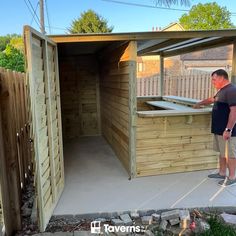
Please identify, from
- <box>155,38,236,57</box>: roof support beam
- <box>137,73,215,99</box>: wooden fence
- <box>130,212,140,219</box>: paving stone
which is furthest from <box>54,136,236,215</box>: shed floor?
<box>137,73,215,99</box>: wooden fence

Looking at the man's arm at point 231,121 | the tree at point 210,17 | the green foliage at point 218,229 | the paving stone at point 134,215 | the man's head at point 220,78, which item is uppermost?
the tree at point 210,17

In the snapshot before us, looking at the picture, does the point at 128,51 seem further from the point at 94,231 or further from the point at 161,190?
the point at 94,231

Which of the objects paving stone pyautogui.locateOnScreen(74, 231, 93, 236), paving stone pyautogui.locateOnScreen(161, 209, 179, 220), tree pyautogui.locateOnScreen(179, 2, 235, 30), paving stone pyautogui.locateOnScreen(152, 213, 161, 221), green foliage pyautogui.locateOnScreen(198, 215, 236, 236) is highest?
tree pyautogui.locateOnScreen(179, 2, 235, 30)

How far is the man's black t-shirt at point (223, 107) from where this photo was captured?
123 inches

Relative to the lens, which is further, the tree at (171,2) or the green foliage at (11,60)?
the green foliage at (11,60)

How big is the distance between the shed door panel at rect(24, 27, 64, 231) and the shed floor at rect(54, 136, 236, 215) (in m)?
A: 0.29

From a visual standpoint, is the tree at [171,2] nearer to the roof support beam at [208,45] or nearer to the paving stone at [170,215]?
the paving stone at [170,215]

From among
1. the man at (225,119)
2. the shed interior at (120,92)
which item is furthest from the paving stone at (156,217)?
the man at (225,119)

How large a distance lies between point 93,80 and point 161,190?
147 inches

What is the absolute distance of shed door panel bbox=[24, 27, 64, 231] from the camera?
7.63ft

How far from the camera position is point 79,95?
248 inches

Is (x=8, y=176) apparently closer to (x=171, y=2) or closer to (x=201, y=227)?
(x=201, y=227)

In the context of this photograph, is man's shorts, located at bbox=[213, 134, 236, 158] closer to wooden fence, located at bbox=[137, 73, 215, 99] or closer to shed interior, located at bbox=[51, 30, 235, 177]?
shed interior, located at bbox=[51, 30, 235, 177]

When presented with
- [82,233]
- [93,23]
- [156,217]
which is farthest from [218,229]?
[93,23]
